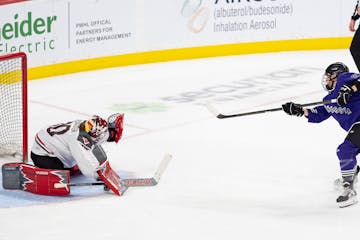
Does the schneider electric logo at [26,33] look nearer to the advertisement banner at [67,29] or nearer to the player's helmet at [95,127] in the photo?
the advertisement banner at [67,29]

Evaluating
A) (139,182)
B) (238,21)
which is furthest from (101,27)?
(139,182)

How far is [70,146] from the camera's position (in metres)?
5.40

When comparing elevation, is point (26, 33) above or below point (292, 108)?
below

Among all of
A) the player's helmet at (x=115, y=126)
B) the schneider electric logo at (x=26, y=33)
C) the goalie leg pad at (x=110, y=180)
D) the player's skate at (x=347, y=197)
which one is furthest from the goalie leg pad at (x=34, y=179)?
the schneider electric logo at (x=26, y=33)

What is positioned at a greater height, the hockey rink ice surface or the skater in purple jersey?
the skater in purple jersey

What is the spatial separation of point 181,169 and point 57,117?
A: 6.22 feet

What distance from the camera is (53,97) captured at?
8508 millimetres

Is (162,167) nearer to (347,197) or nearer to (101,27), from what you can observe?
(347,197)

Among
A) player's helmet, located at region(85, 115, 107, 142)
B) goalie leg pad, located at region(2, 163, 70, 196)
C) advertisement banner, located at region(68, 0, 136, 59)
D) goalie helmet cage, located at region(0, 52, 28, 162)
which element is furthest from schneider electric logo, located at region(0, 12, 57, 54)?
player's helmet, located at region(85, 115, 107, 142)

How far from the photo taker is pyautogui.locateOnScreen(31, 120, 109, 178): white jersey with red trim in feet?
17.5

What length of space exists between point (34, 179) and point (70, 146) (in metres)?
0.29

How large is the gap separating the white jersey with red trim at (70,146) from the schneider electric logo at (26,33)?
3.19 m

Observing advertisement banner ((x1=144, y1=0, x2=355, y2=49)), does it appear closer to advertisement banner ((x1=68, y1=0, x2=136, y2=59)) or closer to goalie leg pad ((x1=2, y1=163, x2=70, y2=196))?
advertisement banner ((x1=68, y1=0, x2=136, y2=59))

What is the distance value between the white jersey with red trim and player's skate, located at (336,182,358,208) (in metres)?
1.42
